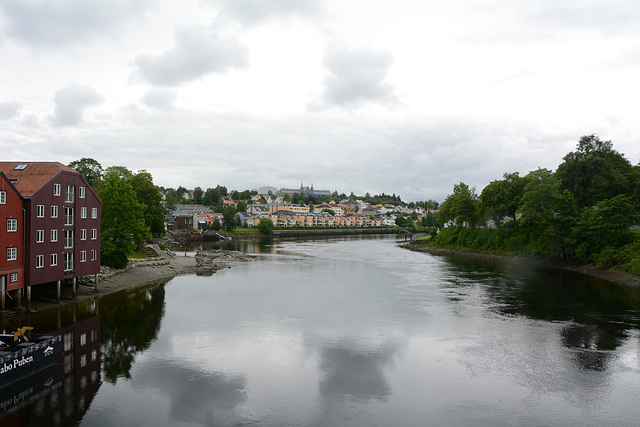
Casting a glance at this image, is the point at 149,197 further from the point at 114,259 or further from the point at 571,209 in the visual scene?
the point at 571,209

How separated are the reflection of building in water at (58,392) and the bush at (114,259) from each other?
18.4 m

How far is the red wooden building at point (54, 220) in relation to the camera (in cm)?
2189

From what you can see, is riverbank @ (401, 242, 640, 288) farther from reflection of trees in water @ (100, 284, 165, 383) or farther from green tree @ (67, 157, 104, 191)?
green tree @ (67, 157, 104, 191)

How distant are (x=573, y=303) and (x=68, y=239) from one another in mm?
31718

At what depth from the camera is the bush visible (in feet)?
116

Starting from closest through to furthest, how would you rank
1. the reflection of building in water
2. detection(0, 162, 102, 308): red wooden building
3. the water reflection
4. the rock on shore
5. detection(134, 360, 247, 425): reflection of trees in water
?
1. the reflection of building in water
2. detection(134, 360, 247, 425): reflection of trees in water
3. the water reflection
4. detection(0, 162, 102, 308): red wooden building
5. the rock on shore

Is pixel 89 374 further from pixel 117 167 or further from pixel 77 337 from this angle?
pixel 117 167

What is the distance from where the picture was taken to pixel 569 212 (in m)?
48.4

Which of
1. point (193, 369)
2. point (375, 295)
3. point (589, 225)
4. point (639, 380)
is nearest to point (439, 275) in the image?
point (375, 295)

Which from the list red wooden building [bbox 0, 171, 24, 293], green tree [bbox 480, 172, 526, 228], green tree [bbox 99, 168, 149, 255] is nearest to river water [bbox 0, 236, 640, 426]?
red wooden building [bbox 0, 171, 24, 293]

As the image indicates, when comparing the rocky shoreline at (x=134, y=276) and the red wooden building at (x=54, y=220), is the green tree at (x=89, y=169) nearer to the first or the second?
the rocky shoreline at (x=134, y=276)

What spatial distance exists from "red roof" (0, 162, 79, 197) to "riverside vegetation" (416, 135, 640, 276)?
43.8 metres

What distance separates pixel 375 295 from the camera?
31156 mm

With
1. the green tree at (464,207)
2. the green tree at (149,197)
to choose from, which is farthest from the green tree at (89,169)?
the green tree at (464,207)
